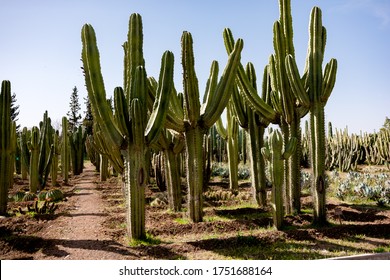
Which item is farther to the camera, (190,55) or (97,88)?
(190,55)

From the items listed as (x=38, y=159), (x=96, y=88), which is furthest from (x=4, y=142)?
(x=96, y=88)

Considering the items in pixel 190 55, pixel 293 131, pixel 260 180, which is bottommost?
pixel 260 180

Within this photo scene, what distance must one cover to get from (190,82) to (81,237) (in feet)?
13.0

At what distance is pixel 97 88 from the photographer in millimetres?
6484

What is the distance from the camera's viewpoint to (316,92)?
7754 mm

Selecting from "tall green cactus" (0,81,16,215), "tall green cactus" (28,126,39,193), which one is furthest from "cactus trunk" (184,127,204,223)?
"tall green cactus" (28,126,39,193)

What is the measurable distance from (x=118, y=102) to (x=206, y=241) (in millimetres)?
2989

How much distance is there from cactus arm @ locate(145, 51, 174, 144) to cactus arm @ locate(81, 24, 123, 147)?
0.59 m

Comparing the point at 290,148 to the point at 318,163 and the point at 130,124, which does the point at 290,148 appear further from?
the point at 130,124

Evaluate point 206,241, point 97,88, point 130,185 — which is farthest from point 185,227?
point 97,88

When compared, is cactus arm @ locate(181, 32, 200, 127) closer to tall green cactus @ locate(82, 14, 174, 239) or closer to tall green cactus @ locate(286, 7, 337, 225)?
tall green cactus @ locate(82, 14, 174, 239)

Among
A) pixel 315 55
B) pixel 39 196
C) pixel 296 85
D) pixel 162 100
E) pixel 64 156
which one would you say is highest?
pixel 315 55

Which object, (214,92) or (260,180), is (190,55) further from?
(260,180)

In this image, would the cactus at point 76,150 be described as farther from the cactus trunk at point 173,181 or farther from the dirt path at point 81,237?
the cactus trunk at point 173,181
